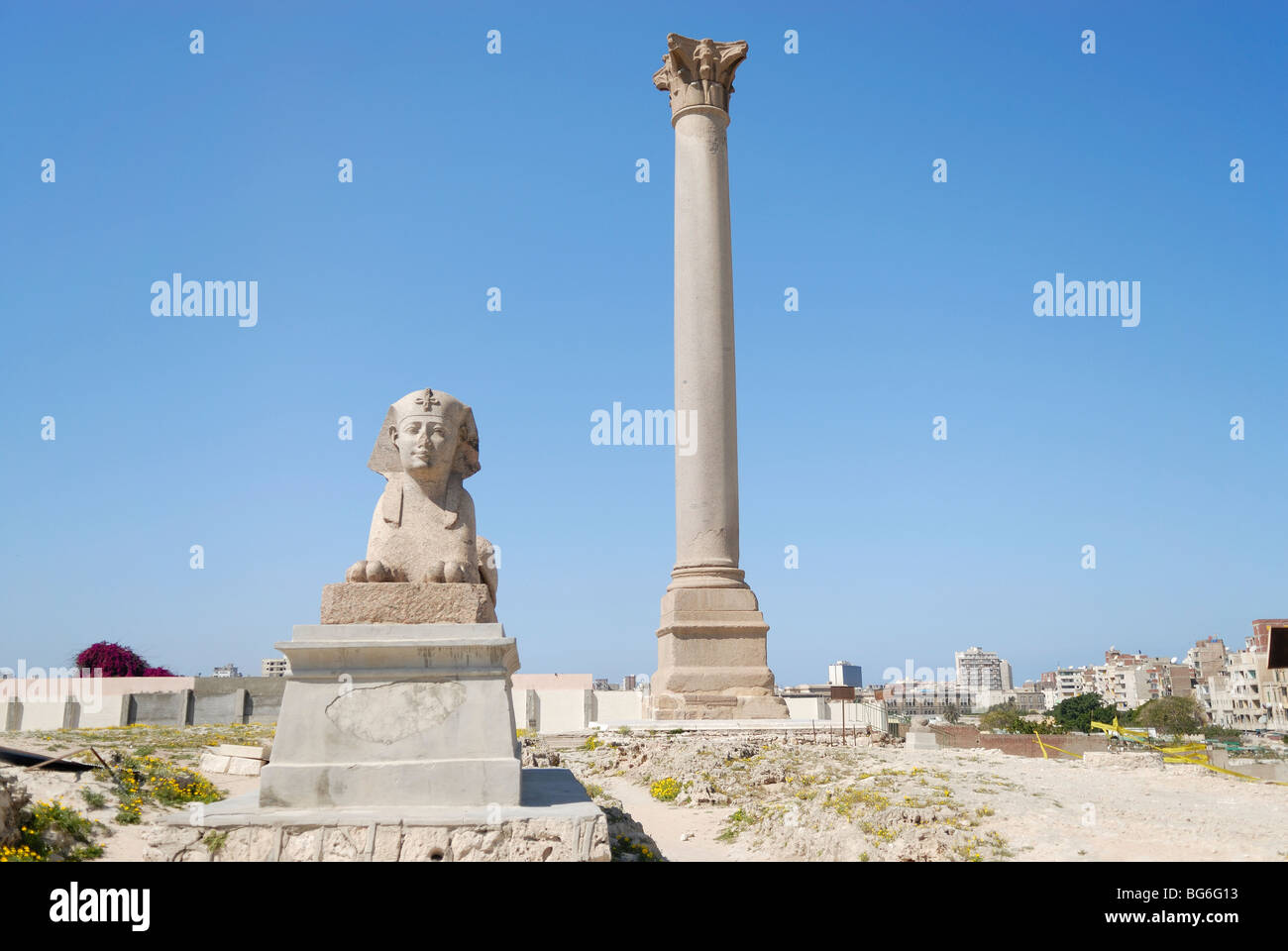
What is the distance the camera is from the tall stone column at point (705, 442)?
19188 mm

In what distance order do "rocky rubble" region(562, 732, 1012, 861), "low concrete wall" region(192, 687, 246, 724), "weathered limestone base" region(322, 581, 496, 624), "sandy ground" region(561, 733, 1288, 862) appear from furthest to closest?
"low concrete wall" region(192, 687, 246, 724), "rocky rubble" region(562, 732, 1012, 861), "sandy ground" region(561, 733, 1288, 862), "weathered limestone base" region(322, 581, 496, 624)

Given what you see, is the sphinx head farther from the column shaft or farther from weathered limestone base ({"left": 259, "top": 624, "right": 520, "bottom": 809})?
the column shaft

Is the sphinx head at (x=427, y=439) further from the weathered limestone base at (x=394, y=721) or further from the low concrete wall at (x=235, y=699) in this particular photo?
the low concrete wall at (x=235, y=699)

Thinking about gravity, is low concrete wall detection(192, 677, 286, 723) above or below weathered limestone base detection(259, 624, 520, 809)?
Answer: below

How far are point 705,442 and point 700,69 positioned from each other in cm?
909

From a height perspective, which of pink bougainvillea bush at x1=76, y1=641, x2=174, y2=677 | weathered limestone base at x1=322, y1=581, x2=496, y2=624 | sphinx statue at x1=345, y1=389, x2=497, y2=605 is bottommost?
pink bougainvillea bush at x1=76, y1=641, x2=174, y2=677

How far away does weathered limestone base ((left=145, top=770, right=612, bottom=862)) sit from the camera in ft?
19.0

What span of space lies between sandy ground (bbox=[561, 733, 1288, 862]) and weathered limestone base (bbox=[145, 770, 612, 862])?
395cm

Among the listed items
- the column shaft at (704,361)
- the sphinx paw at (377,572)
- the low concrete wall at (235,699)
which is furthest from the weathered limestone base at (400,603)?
the low concrete wall at (235,699)

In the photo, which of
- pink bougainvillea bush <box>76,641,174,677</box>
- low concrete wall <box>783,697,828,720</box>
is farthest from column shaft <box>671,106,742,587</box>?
pink bougainvillea bush <box>76,641,174,677</box>

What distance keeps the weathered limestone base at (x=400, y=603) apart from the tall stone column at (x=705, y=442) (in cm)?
1251

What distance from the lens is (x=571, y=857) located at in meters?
5.82
